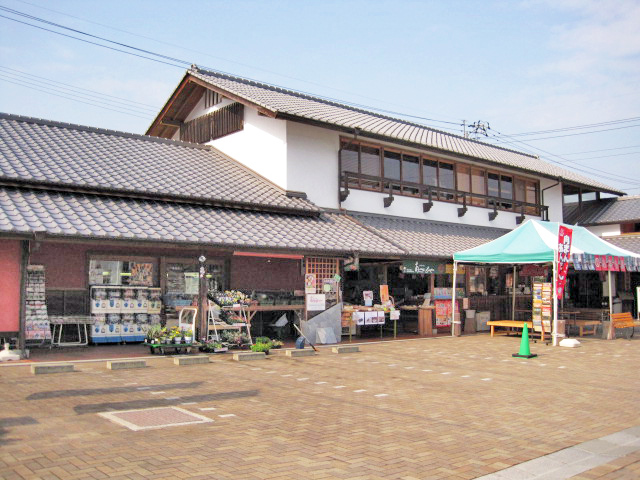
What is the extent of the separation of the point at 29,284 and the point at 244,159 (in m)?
7.84

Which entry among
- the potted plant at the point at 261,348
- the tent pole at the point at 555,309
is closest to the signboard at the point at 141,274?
the potted plant at the point at 261,348

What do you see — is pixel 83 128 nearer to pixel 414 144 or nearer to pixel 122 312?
pixel 122 312

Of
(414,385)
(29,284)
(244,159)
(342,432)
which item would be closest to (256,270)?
(244,159)

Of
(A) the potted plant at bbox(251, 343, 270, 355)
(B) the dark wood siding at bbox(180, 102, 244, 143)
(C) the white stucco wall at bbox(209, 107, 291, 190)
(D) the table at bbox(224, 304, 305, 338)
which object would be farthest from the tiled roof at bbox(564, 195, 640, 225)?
(A) the potted plant at bbox(251, 343, 270, 355)

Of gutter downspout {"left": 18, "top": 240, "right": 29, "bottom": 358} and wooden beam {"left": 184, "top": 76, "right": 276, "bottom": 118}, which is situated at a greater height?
wooden beam {"left": 184, "top": 76, "right": 276, "bottom": 118}

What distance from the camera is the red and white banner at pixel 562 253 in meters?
15.1

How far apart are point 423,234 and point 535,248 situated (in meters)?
4.20

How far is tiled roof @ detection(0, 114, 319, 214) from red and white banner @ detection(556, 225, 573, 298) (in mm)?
6718

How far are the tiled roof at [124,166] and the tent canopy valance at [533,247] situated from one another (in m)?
5.27

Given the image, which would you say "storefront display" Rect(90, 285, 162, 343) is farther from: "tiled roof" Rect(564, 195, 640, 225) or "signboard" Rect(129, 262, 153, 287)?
"tiled roof" Rect(564, 195, 640, 225)

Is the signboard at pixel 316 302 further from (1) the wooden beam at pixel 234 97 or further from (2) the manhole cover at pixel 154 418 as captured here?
(2) the manhole cover at pixel 154 418

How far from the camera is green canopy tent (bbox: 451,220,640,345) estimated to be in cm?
1560

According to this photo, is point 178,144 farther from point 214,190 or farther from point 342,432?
point 342,432

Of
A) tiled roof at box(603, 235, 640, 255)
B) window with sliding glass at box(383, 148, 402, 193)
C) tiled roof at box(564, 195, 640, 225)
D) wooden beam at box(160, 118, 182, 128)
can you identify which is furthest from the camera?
tiled roof at box(564, 195, 640, 225)
